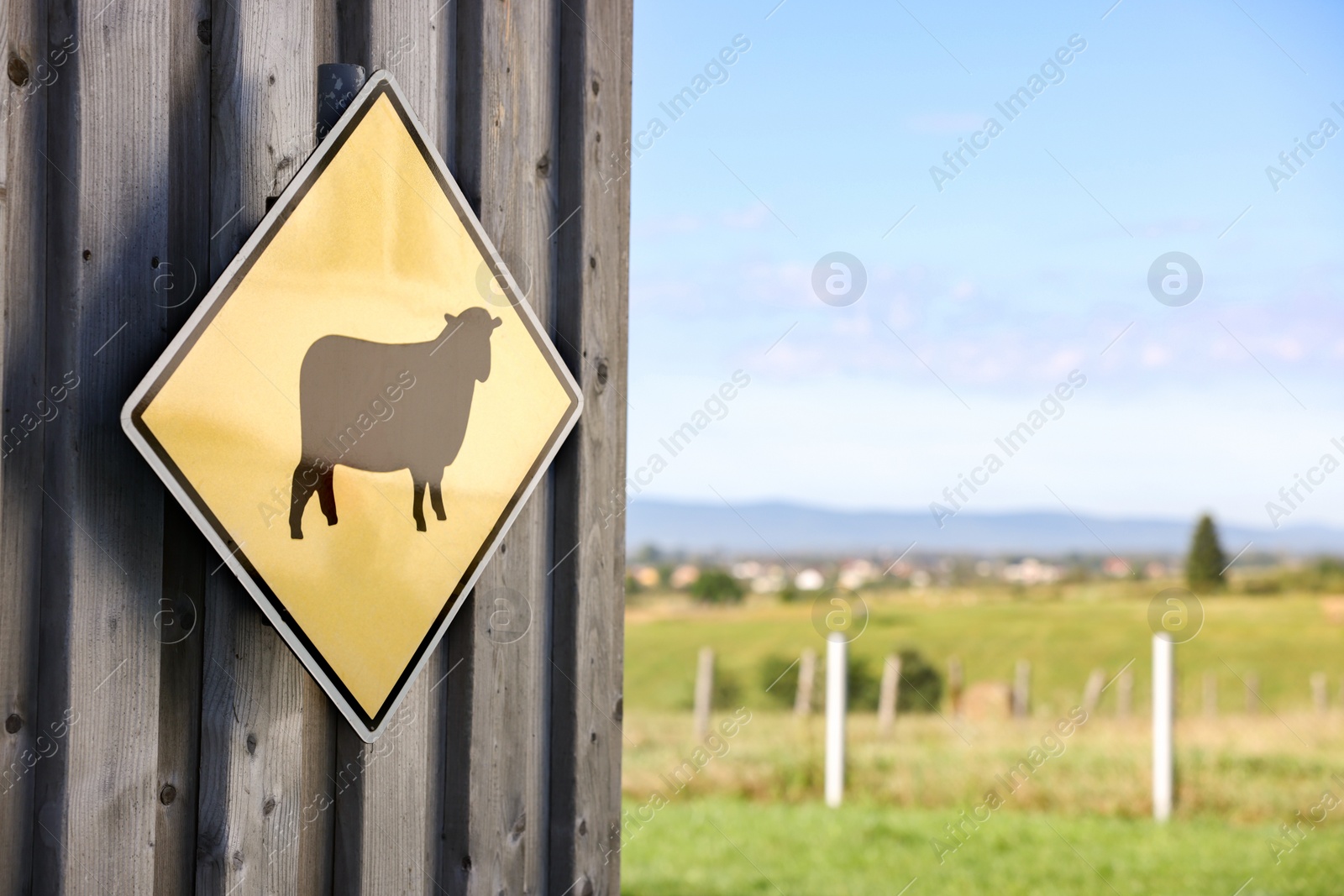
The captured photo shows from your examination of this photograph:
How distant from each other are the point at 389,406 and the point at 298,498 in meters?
0.22

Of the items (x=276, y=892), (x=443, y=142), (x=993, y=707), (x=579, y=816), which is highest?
(x=443, y=142)

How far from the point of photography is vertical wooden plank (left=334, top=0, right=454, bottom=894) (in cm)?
A: 136

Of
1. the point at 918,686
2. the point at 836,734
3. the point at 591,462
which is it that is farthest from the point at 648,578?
the point at 591,462

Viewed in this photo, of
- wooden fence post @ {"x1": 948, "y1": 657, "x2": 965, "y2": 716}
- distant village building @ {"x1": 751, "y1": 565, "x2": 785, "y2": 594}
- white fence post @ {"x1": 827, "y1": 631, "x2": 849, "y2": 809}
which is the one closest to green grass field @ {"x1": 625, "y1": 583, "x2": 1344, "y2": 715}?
wooden fence post @ {"x1": 948, "y1": 657, "x2": 965, "y2": 716}

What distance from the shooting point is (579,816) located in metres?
1.86

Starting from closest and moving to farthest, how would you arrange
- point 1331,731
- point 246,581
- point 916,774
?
point 246,581
point 916,774
point 1331,731

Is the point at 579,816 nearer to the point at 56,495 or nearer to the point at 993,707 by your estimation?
A: the point at 56,495

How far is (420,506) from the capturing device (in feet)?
4.75

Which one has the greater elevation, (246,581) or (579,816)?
(246,581)

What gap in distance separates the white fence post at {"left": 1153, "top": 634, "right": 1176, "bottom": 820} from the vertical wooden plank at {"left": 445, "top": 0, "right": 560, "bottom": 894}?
5.26 m

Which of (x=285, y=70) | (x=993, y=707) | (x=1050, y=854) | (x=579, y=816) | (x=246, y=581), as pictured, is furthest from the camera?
(x=993, y=707)

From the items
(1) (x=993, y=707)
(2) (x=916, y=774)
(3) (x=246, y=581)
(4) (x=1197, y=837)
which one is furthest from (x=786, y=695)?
(3) (x=246, y=581)

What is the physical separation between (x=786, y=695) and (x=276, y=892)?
44.8ft

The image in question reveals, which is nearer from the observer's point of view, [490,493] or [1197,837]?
[490,493]
